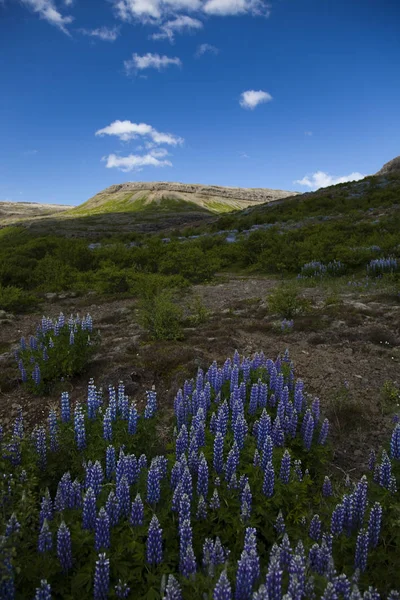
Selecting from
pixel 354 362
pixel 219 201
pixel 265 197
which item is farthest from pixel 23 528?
pixel 265 197

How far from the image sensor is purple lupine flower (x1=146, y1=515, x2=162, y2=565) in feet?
8.67

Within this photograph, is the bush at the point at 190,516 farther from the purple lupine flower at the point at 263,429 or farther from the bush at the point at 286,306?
the bush at the point at 286,306

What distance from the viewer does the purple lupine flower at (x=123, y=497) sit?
122 inches

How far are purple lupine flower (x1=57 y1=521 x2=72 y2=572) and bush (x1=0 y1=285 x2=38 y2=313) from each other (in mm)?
12716

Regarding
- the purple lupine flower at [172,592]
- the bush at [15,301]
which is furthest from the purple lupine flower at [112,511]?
the bush at [15,301]

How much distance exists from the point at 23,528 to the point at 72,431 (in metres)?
1.62

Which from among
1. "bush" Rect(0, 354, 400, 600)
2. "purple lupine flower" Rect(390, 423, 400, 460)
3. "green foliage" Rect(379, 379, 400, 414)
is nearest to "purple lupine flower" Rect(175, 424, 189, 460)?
"bush" Rect(0, 354, 400, 600)

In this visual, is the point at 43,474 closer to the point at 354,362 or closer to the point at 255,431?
the point at 255,431

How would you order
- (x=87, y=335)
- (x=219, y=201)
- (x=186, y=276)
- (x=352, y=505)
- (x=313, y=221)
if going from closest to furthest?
(x=352, y=505) → (x=87, y=335) → (x=186, y=276) → (x=313, y=221) → (x=219, y=201)

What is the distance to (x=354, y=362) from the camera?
7.83 m

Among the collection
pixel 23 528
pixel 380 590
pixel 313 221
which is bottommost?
pixel 380 590

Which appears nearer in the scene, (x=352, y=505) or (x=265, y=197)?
(x=352, y=505)

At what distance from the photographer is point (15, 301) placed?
558 inches

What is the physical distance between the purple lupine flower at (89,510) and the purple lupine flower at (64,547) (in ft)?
0.95
